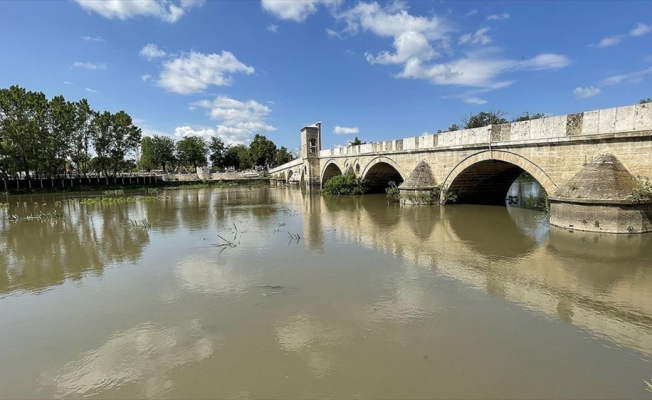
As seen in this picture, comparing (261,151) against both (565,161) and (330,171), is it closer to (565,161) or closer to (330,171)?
(330,171)

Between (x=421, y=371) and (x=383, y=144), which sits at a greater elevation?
(x=383, y=144)

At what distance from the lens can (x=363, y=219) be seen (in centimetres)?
1377

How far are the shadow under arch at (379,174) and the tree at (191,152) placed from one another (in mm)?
51551

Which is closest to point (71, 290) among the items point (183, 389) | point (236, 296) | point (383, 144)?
point (236, 296)

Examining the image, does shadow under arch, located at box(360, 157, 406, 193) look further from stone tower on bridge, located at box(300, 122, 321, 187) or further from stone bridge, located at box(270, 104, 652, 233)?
stone tower on bridge, located at box(300, 122, 321, 187)

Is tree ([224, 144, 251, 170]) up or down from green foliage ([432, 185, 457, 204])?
up

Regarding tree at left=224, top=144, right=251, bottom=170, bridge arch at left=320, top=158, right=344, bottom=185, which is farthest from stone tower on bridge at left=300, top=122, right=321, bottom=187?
tree at left=224, top=144, right=251, bottom=170

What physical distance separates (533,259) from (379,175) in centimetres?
1763

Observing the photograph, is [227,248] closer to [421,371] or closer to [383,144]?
[421,371]

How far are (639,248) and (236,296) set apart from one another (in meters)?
9.08

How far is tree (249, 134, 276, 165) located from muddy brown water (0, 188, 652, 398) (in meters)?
60.8

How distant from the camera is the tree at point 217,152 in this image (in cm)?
7174

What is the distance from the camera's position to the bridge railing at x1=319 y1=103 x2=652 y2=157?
9094mm

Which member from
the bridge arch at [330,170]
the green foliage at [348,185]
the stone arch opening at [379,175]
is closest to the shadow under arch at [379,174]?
the stone arch opening at [379,175]
